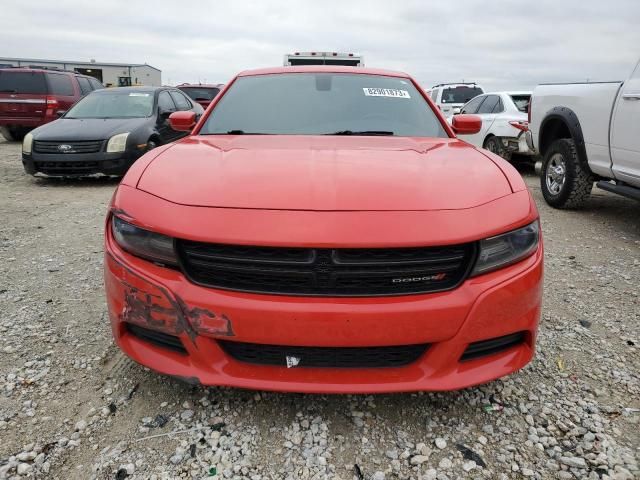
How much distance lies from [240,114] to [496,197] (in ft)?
5.67

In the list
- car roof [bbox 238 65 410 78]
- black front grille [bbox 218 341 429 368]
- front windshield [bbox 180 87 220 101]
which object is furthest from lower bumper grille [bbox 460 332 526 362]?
front windshield [bbox 180 87 220 101]

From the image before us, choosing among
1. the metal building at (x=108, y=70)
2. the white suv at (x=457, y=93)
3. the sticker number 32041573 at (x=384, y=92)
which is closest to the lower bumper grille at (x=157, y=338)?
the sticker number 32041573 at (x=384, y=92)

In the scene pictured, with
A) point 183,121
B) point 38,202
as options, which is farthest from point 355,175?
point 38,202

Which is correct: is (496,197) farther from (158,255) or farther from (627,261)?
(627,261)

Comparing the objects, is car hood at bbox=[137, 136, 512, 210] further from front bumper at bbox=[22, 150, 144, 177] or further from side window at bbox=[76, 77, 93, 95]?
side window at bbox=[76, 77, 93, 95]

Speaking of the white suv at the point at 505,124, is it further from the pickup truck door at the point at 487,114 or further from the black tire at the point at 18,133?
the black tire at the point at 18,133

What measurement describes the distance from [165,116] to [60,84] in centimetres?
585

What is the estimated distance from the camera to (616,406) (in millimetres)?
2078

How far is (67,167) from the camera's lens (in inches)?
280

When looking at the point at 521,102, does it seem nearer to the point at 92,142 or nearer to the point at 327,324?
the point at 92,142

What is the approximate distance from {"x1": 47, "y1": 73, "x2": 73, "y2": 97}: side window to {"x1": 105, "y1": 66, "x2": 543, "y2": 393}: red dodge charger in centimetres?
1197

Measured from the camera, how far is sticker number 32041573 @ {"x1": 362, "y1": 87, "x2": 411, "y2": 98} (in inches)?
125

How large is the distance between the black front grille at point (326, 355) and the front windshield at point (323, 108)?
1.44 metres

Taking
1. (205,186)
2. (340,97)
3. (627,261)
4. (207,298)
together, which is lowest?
(627,261)
